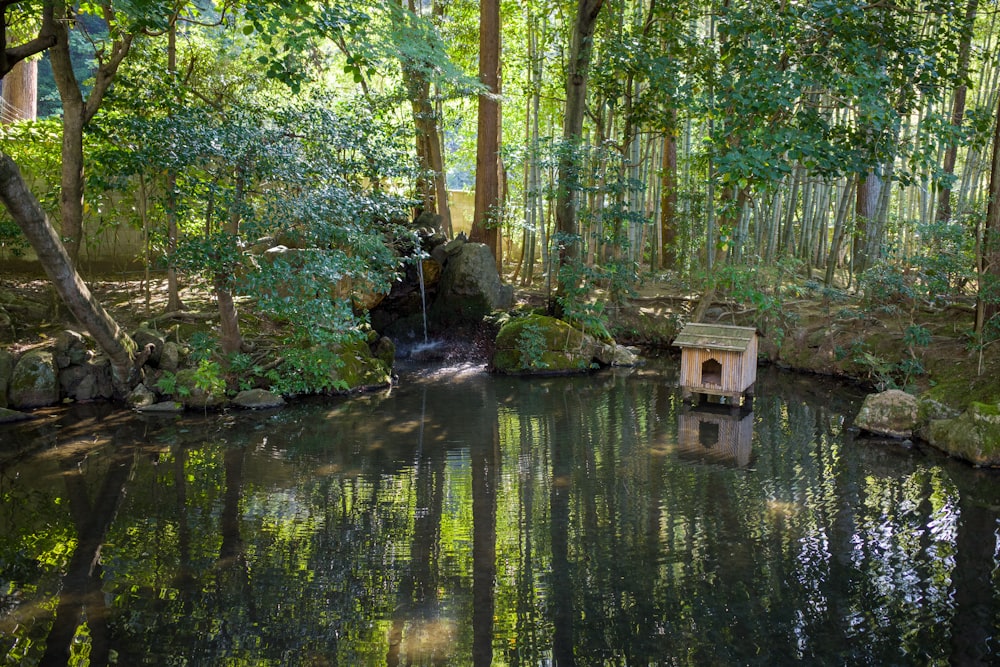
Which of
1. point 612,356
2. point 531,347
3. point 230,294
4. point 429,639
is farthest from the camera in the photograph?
point 612,356

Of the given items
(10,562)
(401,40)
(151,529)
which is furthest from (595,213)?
(10,562)

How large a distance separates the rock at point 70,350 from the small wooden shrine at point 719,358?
7.11 m

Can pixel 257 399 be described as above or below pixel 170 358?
below

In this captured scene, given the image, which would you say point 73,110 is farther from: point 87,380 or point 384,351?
point 384,351

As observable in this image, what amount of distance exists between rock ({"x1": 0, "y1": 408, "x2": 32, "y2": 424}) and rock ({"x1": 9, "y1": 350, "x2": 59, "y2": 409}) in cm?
39

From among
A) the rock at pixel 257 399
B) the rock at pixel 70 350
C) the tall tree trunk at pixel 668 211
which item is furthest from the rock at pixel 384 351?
the tall tree trunk at pixel 668 211

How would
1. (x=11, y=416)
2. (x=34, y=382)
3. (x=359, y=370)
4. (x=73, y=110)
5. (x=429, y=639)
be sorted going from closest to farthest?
(x=429, y=639)
(x=11, y=416)
(x=73, y=110)
(x=34, y=382)
(x=359, y=370)

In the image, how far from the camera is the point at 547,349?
11.5 meters

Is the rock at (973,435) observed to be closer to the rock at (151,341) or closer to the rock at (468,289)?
the rock at (468,289)

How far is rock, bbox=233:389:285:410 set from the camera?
29.5 feet

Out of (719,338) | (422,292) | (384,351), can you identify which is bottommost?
(384,351)

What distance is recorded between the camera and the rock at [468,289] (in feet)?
42.3

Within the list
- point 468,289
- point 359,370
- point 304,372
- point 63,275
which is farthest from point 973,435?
point 63,275

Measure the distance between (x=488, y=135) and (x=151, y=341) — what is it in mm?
6877
